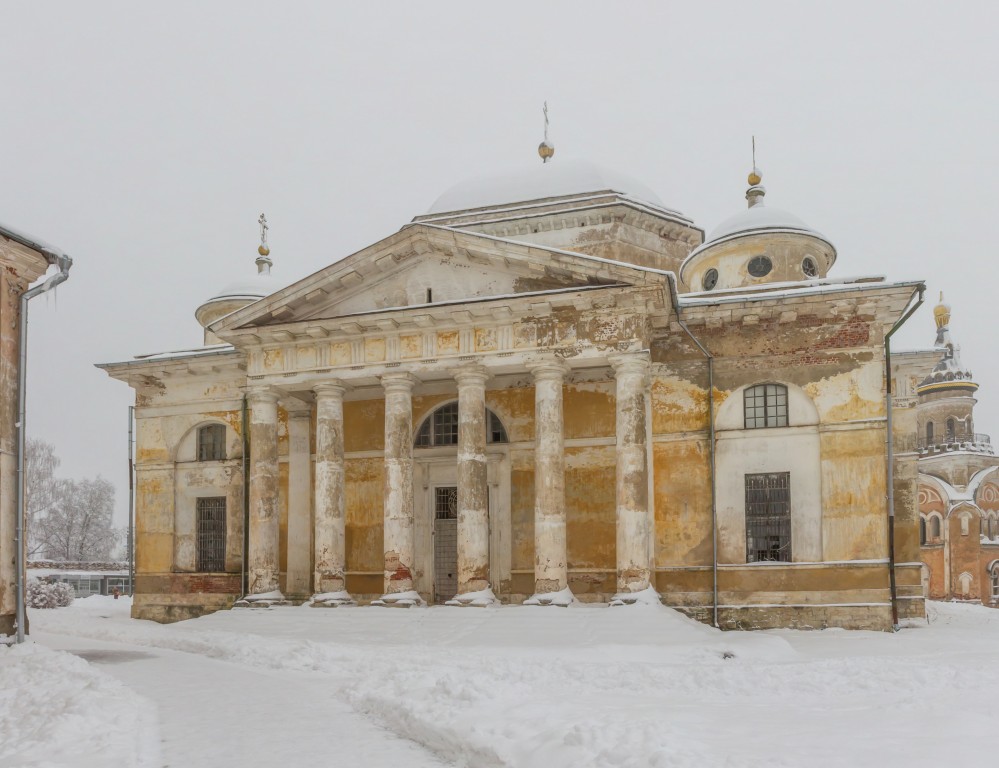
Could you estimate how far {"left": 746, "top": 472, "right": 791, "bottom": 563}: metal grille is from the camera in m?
19.4

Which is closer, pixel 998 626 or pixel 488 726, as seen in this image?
pixel 488 726

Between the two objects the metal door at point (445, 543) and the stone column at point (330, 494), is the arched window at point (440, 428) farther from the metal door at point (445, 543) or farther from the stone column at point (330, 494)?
the stone column at point (330, 494)

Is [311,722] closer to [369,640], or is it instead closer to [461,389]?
[369,640]

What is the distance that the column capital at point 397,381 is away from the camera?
19625 millimetres

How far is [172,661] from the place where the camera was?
14.4 meters

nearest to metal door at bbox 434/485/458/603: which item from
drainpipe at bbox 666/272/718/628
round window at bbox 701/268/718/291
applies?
drainpipe at bbox 666/272/718/628

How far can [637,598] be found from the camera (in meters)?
17.3

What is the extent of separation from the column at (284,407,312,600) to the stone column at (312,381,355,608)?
2353mm

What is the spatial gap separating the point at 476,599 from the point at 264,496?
5.65m

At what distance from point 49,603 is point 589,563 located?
60.4ft

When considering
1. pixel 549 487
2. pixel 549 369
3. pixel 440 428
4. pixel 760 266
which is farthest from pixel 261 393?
pixel 760 266

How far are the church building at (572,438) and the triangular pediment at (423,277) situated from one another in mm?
47

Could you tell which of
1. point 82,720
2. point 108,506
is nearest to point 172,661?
point 82,720

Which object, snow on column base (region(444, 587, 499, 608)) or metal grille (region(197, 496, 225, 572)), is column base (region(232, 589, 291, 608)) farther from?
snow on column base (region(444, 587, 499, 608))
